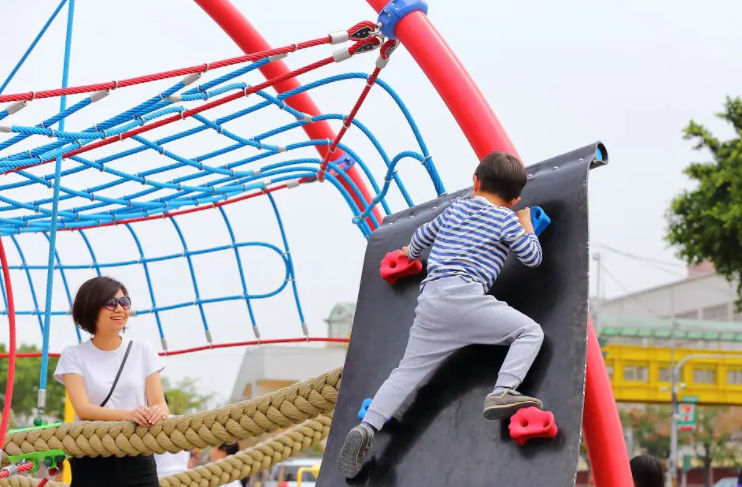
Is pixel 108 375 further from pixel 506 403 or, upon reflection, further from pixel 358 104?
pixel 358 104

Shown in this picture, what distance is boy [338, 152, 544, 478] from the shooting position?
2678 millimetres

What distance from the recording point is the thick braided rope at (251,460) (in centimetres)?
464

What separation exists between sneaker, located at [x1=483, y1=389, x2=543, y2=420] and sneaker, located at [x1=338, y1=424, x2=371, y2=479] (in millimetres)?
388

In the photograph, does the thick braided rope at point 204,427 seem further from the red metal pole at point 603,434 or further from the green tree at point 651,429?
the green tree at point 651,429

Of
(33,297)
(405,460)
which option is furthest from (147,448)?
(33,297)

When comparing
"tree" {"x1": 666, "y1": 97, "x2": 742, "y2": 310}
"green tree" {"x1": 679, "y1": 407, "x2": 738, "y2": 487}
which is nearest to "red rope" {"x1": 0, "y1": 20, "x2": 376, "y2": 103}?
"tree" {"x1": 666, "y1": 97, "x2": 742, "y2": 310}

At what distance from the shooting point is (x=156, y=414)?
10.6 feet

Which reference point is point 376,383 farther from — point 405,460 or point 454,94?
point 454,94

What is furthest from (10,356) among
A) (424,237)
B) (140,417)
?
(424,237)

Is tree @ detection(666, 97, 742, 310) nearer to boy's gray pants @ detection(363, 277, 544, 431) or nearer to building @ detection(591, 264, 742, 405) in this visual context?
building @ detection(591, 264, 742, 405)

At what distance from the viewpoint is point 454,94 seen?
345 centimetres

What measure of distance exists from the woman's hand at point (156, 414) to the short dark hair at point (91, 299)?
1.11 ft

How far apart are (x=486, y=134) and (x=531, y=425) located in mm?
1174

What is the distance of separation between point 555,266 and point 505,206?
220 millimetres
